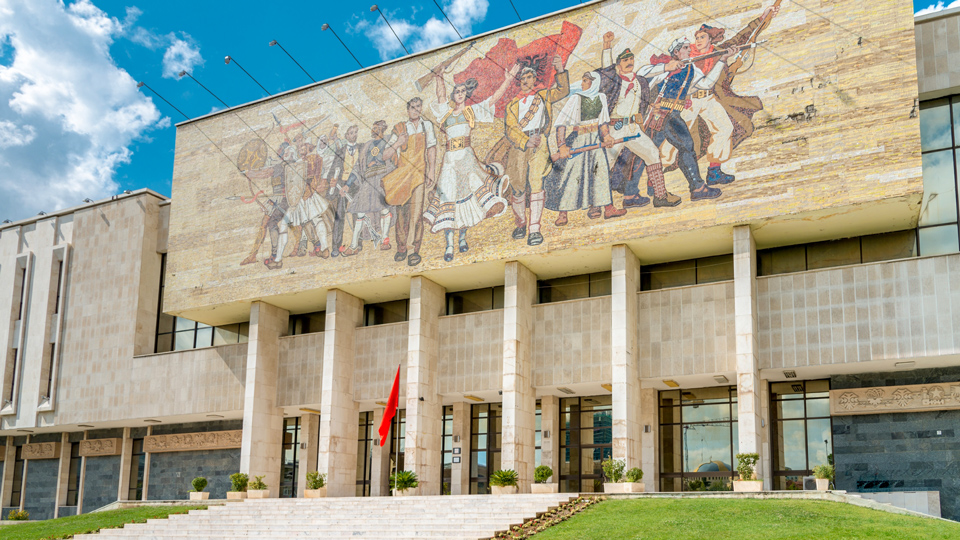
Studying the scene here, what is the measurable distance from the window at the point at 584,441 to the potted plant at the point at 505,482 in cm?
451

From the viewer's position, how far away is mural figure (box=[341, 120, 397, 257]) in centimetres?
3466

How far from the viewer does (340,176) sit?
3609 centimetres

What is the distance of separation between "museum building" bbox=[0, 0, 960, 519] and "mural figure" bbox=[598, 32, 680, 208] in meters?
0.24

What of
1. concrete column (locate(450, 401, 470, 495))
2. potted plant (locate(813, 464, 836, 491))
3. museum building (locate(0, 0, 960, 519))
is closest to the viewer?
potted plant (locate(813, 464, 836, 491))

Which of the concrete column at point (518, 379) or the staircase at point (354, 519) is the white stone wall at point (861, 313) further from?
the staircase at point (354, 519)

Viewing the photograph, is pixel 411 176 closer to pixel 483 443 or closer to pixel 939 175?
pixel 483 443

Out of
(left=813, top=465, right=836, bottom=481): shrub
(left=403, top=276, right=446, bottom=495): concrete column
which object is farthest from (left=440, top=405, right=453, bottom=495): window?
(left=813, top=465, right=836, bottom=481): shrub

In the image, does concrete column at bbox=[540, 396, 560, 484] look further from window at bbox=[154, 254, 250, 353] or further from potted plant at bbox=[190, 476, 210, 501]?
window at bbox=[154, 254, 250, 353]

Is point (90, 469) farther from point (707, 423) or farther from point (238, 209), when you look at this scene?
point (707, 423)

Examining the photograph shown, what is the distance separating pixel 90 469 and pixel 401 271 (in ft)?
75.1

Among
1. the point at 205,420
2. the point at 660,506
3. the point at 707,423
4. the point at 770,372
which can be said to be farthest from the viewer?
the point at 205,420

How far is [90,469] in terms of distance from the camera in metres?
45.6

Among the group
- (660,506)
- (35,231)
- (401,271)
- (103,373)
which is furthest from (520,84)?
(35,231)

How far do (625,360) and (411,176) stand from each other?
36.2 ft
